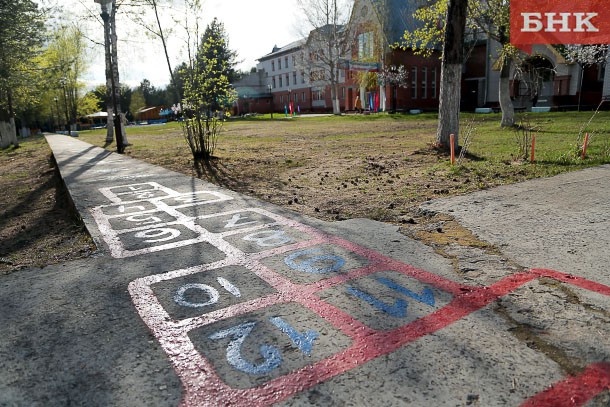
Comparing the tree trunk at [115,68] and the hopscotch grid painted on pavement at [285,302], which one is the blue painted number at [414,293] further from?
the tree trunk at [115,68]

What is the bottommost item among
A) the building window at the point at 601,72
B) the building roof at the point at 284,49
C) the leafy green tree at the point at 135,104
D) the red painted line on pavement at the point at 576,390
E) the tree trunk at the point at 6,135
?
the red painted line on pavement at the point at 576,390

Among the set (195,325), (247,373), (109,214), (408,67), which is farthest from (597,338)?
(408,67)

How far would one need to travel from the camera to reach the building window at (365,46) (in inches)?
1662

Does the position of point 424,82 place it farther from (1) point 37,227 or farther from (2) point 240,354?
(2) point 240,354

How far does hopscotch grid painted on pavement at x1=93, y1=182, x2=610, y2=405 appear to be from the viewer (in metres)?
2.28

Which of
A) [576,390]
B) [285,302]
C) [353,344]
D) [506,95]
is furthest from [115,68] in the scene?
[576,390]

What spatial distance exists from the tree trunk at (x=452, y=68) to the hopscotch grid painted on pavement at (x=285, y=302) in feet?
24.1

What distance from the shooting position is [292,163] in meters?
10.9

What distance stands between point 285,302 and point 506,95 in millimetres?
17703

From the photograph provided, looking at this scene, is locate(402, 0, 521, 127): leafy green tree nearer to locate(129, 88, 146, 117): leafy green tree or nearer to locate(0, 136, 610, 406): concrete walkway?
locate(0, 136, 610, 406): concrete walkway

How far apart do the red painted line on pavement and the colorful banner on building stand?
43.9ft

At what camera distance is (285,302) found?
122 inches

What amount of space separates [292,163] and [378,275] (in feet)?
25.1

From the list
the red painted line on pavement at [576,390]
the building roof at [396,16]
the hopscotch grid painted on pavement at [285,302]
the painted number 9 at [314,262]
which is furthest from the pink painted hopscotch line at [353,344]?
the building roof at [396,16]
